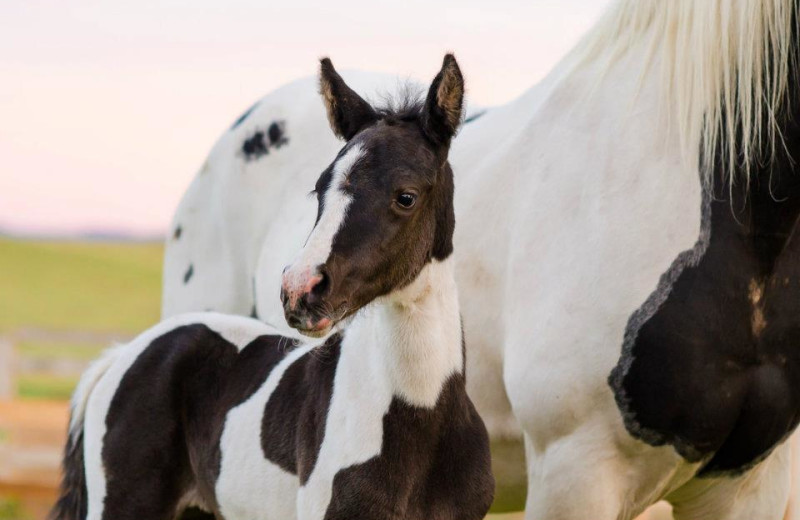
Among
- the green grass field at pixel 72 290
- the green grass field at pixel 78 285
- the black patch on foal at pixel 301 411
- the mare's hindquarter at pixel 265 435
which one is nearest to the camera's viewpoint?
the mare's hindquarter at pixel 265 435

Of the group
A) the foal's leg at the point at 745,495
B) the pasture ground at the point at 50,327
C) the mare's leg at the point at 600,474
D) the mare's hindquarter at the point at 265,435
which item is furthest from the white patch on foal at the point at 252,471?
the pasture ground at the point at 50,327

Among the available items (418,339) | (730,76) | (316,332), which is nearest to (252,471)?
(418,339)

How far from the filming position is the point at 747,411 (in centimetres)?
288

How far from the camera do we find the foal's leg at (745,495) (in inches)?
125

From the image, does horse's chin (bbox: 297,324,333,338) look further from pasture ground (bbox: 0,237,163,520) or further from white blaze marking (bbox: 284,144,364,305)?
pasture ground (bbox: 0,237,163,520)

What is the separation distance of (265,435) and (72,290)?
24.8 metres

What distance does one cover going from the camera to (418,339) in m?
2.70

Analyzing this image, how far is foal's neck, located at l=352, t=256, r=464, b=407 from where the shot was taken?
270cm

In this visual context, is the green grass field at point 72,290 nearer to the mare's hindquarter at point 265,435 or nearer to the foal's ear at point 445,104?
the mare's hindquarter at point 265,435

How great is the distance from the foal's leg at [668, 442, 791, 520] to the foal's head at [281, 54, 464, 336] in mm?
1162

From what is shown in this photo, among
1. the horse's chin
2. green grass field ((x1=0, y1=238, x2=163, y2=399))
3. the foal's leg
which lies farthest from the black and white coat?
green grass field ((x1=0, y1=238, x2=163, y2=399))

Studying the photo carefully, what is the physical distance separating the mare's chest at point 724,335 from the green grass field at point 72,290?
52.9 ft

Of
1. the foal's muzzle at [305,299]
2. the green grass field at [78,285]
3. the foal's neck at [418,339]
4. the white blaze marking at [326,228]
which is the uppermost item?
the white blaze marking at [326,228]

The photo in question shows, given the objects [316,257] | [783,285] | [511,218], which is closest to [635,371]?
[783,285]
